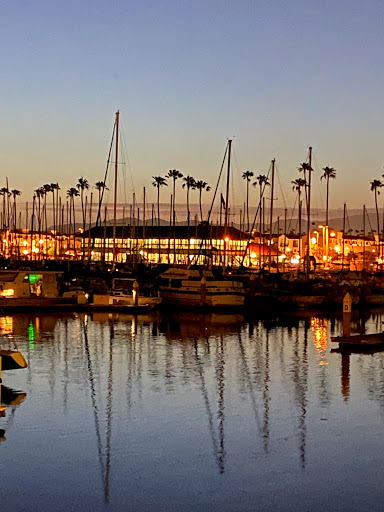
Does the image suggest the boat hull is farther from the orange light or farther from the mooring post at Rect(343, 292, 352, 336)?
the orange light

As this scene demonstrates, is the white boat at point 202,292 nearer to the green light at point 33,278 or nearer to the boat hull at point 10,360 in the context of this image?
the green light at point 33,278

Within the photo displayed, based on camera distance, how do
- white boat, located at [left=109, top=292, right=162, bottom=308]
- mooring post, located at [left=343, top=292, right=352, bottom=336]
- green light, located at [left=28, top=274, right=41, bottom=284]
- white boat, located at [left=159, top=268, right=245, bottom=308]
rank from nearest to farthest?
1. mooring post, located at [left=343, top=292, right=352, bottom=336]
2. white boat, located at [left=109, top=292, right=162, bottom=308]
3. green light, located at [left=28, top=274, right=41, bottom=284]
4. white boat, located at [left=159, top=268, right=245, bottom=308]

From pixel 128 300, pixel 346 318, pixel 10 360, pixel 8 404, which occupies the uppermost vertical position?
Result: pixel 128 300

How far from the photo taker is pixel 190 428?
21641 mm

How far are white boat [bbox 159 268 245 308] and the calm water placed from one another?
632 inches

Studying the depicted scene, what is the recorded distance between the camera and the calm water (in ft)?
53.7

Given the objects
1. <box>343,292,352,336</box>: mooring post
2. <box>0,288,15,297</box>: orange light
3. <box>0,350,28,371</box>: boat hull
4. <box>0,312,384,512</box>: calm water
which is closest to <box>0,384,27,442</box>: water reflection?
<box>0,312,384,512</box>: calm water

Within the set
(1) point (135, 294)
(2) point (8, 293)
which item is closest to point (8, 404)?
(1) point (135, 294)

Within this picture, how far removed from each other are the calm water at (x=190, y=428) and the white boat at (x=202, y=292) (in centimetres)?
1606

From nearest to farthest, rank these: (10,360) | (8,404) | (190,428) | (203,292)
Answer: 1. (190,428)
2. (8,404)
3. (10,360)
4. (203,292)

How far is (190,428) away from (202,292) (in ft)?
111

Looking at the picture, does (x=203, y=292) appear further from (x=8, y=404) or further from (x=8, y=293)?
(x=8, y=404)

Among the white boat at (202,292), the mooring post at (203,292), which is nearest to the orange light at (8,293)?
the white boat at (202,292)

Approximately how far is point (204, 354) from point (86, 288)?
92.9 ft
